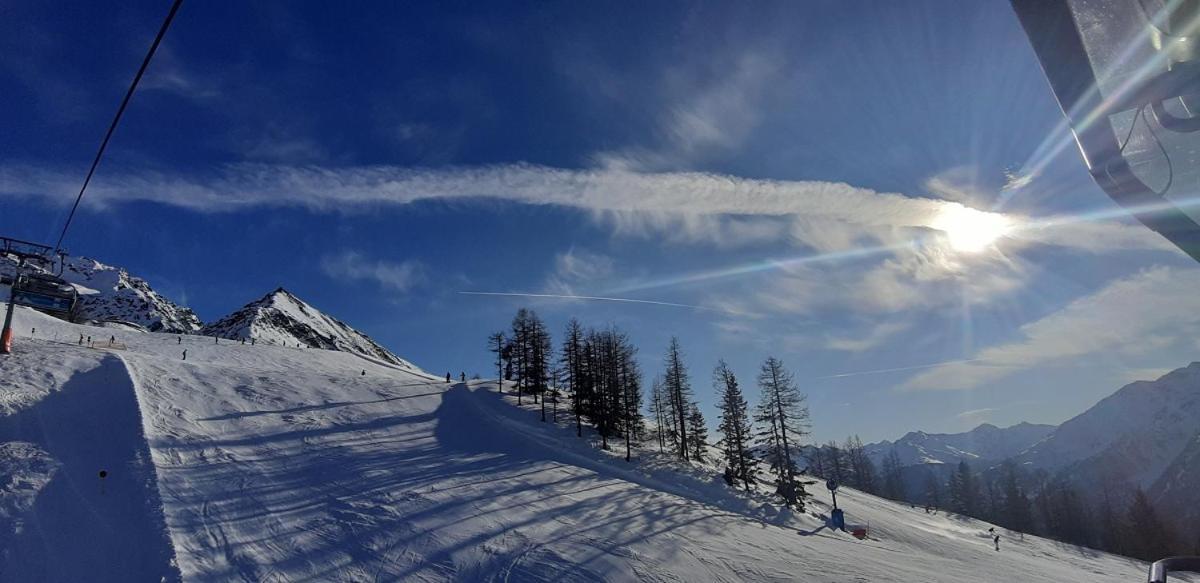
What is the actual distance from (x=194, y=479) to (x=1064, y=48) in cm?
2515

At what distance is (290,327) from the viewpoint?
14650cm

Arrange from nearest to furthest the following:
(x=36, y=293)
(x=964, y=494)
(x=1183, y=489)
→ (x=36, y=293) < (x=964, y=494) < (x=1183, y=489)

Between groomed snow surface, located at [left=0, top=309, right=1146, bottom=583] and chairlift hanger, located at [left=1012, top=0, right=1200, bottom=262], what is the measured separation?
1726 cm

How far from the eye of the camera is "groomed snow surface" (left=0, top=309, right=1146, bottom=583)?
1573 centimetres

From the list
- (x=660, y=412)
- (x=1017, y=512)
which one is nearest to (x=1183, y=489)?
(x=1017, y=512)

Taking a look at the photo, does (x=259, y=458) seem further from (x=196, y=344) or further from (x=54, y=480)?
(x=196, y=344)

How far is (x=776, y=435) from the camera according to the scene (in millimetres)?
43281

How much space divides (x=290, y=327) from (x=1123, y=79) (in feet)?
550

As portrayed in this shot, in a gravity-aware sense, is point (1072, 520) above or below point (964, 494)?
below

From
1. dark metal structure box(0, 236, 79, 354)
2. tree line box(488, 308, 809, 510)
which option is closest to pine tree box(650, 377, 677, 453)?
tree line box(488, 308, 809, 510)

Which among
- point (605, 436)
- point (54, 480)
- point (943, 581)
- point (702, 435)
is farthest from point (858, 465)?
point (54, 480)

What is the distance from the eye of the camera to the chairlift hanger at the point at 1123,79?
7.97 ft

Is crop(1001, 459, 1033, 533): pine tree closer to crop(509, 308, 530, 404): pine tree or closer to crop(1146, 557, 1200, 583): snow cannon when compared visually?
crop(509, 308, 530, 404): pine tree

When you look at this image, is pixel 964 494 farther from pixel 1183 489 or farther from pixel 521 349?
pixel 521 349
